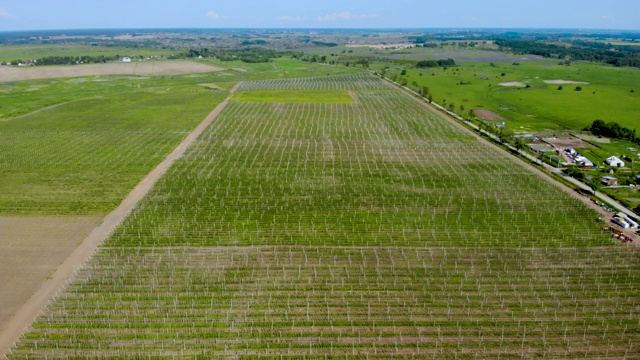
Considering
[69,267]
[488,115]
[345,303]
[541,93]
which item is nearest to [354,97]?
[488,115]

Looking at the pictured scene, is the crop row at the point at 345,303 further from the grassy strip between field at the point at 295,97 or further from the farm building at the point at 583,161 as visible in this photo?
the grassy strip between field at the point at 295,97

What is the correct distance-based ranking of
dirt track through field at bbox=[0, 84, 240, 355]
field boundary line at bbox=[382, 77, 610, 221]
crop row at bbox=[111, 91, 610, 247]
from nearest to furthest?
dirt track through field at bbox=[0, 84, 240, 355] → crop row at bbox=[111, 91, 610, 247] → field boundary line at bbox=[382, 77, 610, 221]

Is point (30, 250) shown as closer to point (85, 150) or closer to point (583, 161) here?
point (85, 150)

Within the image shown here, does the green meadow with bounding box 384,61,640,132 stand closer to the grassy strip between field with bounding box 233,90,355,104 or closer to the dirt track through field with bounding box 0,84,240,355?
the grassy strip between field with bounding box 233,90,355,104

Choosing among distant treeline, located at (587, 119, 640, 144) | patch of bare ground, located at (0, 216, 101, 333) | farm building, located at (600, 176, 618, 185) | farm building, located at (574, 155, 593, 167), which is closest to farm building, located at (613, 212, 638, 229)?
farm building, located at (600, 176, 618, 185)

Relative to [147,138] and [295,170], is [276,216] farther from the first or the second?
[147,138]

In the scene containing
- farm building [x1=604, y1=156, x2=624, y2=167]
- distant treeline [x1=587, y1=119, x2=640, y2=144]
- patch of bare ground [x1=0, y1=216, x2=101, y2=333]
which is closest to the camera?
patch of bare ground [x1=0, y1=216, x2=101, y2=333]
